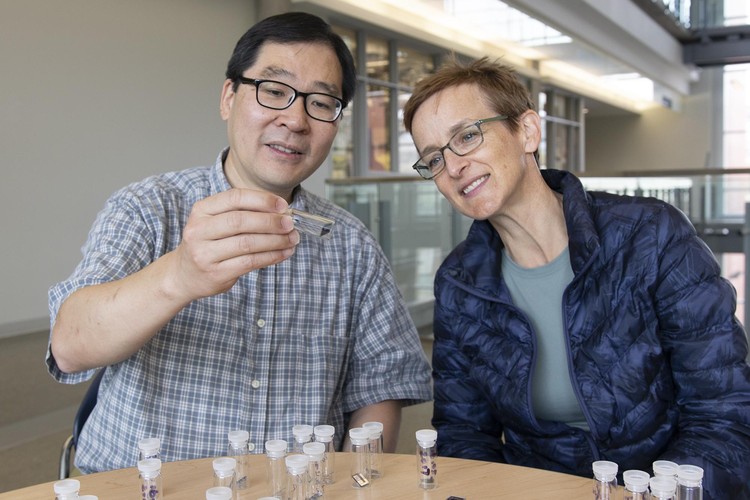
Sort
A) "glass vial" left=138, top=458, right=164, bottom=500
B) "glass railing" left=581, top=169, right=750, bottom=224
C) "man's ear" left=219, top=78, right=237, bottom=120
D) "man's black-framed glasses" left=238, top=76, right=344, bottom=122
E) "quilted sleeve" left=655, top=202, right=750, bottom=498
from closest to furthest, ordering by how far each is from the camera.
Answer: "glass vial" left=138, top=458, right=164, bottom=500 < "quilted sleeve" left=655, top=202, right=750, bottom=498 < "man's black-framed glasses" left=238, top=76, right=344, bottom=122 < "man's ear" left=219, top=78, right=237, bottom=120 < "glass railing" left=581, top=169, right=750, bottom=224

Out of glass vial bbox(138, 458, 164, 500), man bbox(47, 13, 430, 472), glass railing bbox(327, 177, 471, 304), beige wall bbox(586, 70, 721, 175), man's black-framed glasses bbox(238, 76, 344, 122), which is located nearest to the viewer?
glass vial bbox(138, 458, 164, 500)

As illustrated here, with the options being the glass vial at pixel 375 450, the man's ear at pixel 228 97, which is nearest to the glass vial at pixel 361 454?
the glass vial at pixel 375 450

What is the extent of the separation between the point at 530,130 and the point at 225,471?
1199 mm

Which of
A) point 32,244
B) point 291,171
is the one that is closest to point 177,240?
point 291,171

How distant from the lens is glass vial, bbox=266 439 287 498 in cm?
128

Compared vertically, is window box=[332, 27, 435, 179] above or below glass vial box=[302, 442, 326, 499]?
above

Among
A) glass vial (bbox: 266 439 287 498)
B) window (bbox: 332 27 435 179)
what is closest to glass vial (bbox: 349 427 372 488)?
glass vial (bbox: 266 439 287 498)

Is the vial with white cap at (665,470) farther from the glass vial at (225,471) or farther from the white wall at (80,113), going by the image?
the white wall at (80,113)

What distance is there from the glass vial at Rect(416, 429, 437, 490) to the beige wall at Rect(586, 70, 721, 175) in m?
20.6

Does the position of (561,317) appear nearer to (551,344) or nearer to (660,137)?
(551,344)

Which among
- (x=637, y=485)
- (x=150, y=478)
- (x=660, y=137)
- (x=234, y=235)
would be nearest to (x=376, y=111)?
(x=234, y=235)

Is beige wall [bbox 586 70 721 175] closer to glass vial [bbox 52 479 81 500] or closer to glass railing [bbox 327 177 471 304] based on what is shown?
glass railing [bbox 327 177 471 304]

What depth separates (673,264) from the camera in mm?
1765

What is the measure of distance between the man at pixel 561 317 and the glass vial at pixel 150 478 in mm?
892
